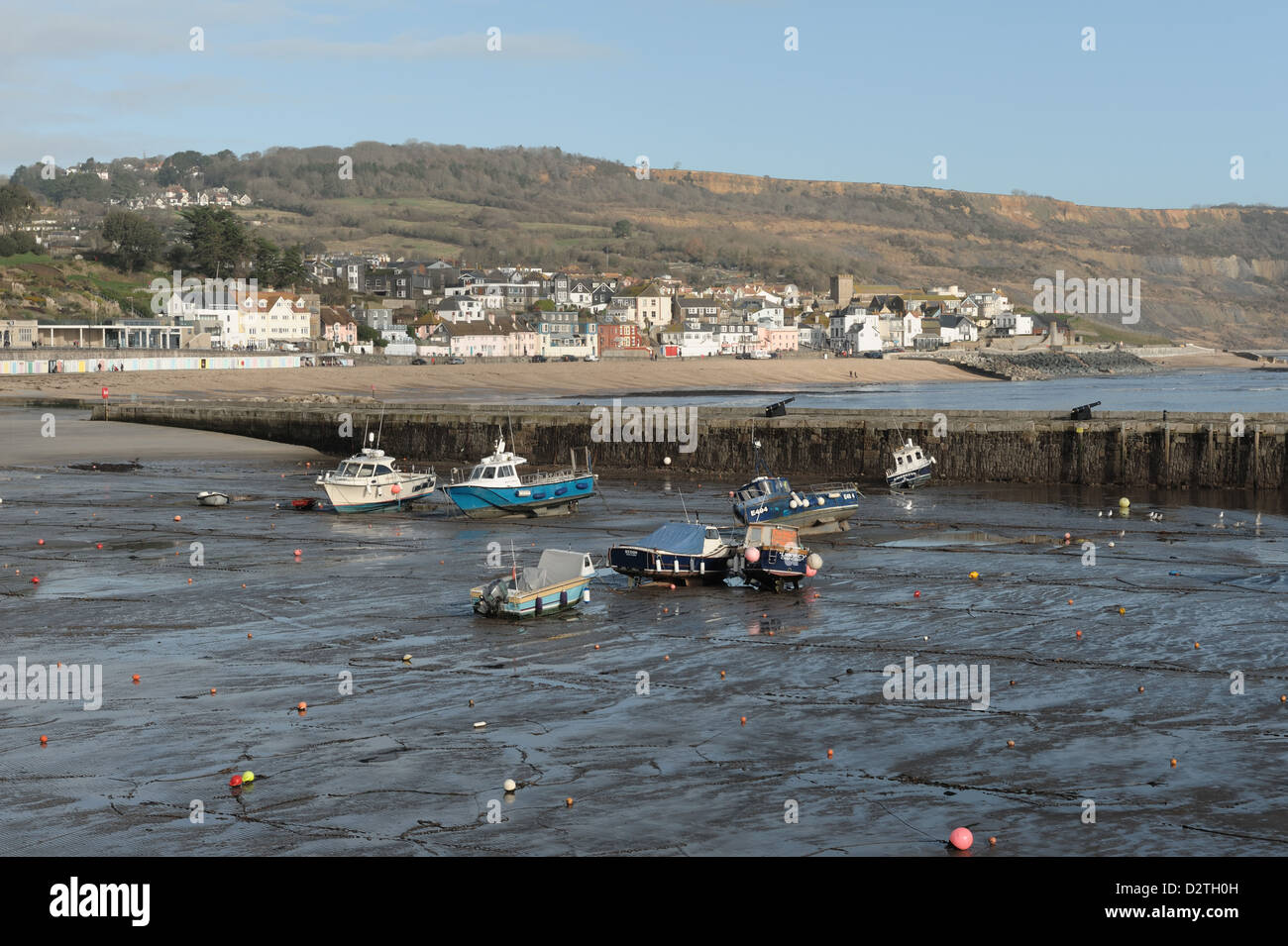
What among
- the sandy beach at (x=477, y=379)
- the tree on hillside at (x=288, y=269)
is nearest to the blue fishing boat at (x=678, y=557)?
the sandy beach at (x=477, y=379)

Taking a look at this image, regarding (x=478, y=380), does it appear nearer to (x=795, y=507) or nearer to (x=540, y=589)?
(x=795, y=507)

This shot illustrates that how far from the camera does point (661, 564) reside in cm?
3359

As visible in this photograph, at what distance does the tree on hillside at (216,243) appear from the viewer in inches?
6654

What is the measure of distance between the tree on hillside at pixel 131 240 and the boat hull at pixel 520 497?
472ft

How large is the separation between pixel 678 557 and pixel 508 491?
12.6 metres


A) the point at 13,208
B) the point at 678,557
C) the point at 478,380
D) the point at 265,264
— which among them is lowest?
the point at 678,557

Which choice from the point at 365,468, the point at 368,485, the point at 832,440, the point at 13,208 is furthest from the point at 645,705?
the point at 13,208

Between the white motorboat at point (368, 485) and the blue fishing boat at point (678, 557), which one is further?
the white motorboat at point (368, 485)

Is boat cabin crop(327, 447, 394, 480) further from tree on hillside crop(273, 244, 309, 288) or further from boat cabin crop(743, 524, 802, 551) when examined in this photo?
tree on hillside crop(273, 244, 309, 288)

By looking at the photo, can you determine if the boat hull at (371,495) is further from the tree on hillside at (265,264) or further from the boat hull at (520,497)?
the tree on hillside at (265,264)

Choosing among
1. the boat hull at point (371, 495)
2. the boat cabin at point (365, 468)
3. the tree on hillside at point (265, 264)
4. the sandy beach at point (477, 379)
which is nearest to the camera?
the boat hull at point (371, 495)

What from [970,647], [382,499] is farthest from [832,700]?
[382,499]

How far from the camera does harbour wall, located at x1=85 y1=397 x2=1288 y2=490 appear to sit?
52.1 metres
